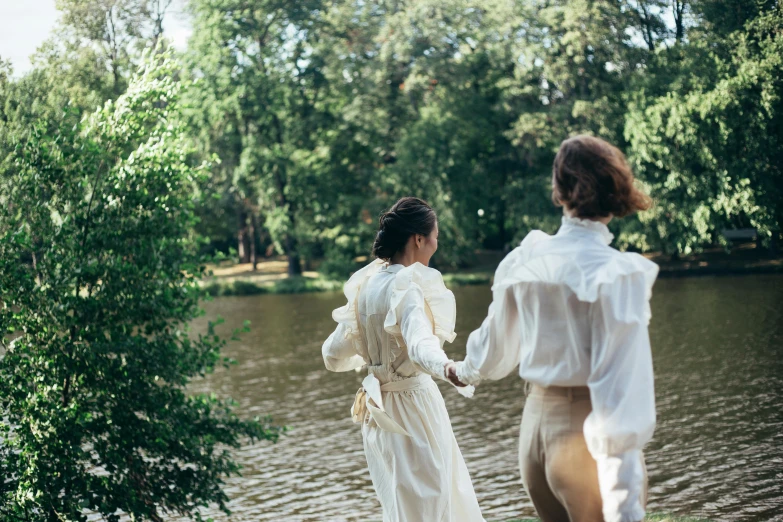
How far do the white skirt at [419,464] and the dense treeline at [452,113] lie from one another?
21740 millimetres

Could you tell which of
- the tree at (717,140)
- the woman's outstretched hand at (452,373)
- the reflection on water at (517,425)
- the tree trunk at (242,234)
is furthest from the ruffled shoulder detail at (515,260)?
the tree trunk at (242,234)

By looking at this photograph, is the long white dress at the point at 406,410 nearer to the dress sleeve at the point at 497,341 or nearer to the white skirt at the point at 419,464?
the white skirt at the point at 419,464

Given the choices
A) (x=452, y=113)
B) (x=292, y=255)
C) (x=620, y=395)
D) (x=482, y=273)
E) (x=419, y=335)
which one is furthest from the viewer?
(x=292, y=255)

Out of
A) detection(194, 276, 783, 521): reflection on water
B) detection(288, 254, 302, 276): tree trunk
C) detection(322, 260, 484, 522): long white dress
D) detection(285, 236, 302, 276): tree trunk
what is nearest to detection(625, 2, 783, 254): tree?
detection(194, 276, 783, 521): reflection on water

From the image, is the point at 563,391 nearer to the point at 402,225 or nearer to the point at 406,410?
the point at 406,410

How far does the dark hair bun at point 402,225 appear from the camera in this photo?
12.8 feet

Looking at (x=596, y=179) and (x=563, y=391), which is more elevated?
(x=596, y=179)

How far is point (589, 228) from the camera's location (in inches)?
106

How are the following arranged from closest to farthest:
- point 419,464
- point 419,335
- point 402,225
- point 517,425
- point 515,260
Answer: point 515,260
point 419,335
point 419,464
point 402,225
point 517,425

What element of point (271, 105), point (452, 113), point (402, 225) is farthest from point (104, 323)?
point (271, 105)

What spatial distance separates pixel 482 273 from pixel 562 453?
99.7 ft

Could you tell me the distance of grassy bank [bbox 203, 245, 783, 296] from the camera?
94.9 feet

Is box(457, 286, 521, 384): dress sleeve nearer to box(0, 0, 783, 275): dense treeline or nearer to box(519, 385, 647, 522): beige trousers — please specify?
box(519, 385, 647, 522): beige trousers

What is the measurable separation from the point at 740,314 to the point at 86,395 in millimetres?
15639
